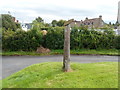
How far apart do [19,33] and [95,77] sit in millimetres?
7144

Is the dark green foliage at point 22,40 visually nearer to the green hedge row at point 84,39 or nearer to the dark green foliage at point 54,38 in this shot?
the dark green foliage at point 54,38

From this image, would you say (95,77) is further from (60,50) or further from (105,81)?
(60,50)

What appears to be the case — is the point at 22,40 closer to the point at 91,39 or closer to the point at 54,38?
the point at 54,38

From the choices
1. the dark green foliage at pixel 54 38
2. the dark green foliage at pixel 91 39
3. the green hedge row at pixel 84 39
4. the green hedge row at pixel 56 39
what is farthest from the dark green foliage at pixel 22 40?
the dark green foliage at pixel 91 39

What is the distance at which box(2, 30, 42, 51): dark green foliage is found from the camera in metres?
8.63

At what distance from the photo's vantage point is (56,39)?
8.82 meters

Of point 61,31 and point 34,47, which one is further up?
point 61,31

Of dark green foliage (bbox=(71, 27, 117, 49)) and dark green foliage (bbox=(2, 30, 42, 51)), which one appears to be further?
dark green foliage (bbox=(71, 27, 117, 49))

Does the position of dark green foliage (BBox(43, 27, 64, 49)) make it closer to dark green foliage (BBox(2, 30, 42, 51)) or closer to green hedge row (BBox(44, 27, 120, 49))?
green hedge row (BBox(44, 27, 120, 49))

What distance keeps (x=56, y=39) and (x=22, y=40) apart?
2482 mm

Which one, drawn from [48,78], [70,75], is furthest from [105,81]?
[48,78]

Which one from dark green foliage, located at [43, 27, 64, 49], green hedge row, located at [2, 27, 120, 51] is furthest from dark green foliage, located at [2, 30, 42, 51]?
dark green foliage, located at [43, 27, 64, 49]

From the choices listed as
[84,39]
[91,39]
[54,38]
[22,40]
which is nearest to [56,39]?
[54,38]

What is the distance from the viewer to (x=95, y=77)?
2936 mm
